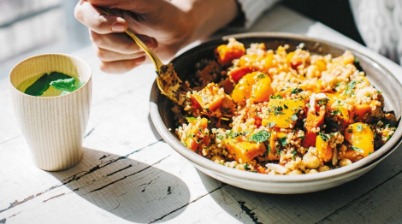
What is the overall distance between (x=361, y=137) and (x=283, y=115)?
5.9 inches

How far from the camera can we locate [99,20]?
1.06 m

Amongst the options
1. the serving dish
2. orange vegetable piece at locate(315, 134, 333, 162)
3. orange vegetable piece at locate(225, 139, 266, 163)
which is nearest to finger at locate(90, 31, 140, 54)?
the serving dish

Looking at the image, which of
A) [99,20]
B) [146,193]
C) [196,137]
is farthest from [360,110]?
[99,20]

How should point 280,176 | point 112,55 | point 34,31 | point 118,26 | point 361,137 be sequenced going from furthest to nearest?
point 34,31 < point 112,55 < point 118,26 < point 361,137 < point 280,176

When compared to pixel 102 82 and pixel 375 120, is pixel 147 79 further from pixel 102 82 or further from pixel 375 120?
pixel 375 120

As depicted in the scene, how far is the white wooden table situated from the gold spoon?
11cm

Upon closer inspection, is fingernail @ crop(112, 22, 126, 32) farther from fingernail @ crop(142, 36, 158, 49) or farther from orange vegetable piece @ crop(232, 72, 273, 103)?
orange vegetable piece @ crop(232, 72, 273, 103)

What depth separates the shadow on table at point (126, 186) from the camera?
0.96 metres

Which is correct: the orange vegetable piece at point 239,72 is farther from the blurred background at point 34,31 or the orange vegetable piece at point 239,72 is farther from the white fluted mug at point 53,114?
the blurred background at point 34,31

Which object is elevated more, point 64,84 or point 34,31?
point 64,84

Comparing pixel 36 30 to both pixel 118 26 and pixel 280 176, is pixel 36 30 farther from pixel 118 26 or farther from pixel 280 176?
pixel 280 176

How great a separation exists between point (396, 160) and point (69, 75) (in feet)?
2.27

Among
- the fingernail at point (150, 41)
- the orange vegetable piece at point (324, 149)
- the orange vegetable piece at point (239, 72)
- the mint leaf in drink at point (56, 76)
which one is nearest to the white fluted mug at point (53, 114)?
the mint leaf in drink at point (56, 76)

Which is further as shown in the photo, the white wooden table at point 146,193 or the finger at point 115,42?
the finger at point 115,42
